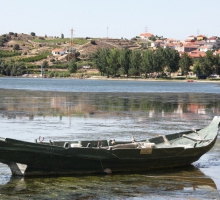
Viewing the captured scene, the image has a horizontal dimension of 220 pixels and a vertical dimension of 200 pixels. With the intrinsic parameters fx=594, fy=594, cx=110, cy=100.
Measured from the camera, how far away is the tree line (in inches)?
7096

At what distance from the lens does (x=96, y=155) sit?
22.9 meters

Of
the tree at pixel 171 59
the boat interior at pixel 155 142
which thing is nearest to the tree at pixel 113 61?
the tree at pixel 171 59

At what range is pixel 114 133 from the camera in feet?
119

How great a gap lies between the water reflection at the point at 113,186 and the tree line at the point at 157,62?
155m

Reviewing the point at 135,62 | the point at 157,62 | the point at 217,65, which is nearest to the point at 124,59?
the point at 135,62

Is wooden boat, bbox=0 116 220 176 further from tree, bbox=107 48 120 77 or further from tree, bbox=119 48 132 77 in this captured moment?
tree, bbox=107 48 120 77

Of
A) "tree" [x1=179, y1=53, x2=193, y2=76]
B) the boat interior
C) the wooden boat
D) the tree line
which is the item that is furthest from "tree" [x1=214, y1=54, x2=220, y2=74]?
the wooden boat

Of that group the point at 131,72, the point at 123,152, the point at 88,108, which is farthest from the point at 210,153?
the point at 131,72

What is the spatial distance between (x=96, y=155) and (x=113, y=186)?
5.02 feet

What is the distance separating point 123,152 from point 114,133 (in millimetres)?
12706

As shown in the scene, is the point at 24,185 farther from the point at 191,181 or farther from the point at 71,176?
the point at 191,181

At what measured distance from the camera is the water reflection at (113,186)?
20719mm

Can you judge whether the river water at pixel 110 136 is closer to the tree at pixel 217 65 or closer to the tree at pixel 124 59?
the tree at pixel 217 65

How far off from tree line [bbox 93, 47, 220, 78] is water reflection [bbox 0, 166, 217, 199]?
155041mm
